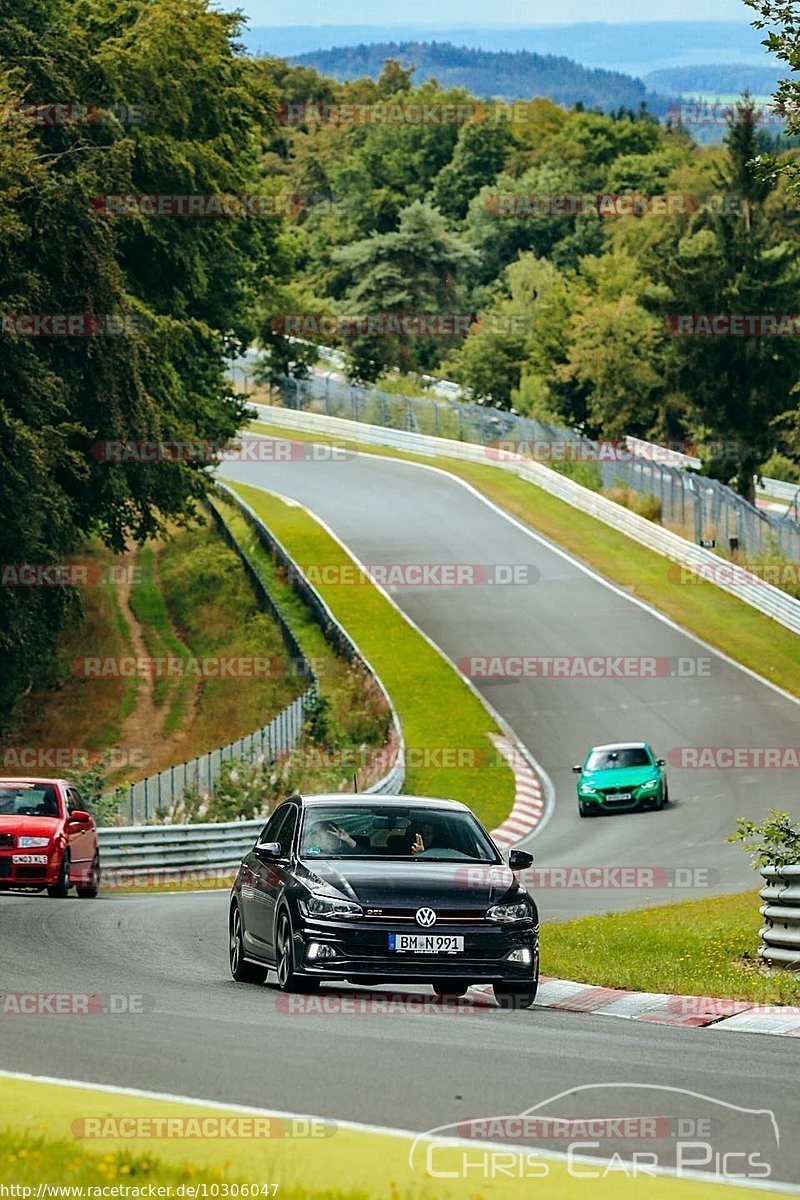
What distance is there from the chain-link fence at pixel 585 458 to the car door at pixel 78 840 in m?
33.1

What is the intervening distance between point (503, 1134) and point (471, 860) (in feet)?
21.2

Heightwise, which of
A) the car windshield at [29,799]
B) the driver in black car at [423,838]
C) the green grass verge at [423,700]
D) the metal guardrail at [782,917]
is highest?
the driver in black car at [423,838]

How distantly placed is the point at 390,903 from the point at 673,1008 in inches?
88.4

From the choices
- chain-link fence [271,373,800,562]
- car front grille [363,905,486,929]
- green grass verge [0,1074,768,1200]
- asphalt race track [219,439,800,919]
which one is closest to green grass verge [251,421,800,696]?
asphalt race track [219,439,800,919]

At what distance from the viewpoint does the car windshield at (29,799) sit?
2441cm

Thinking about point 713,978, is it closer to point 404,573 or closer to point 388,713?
point 388,713

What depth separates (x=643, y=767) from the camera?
36375 millimetres

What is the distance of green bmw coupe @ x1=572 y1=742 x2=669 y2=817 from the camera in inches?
1414

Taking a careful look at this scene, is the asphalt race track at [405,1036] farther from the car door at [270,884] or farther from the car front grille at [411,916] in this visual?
the car front grille at [411,916]

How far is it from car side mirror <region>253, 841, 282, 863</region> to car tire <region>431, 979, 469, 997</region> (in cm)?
156

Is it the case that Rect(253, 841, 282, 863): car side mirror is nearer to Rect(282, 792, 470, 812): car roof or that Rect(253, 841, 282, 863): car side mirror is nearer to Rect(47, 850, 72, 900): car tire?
Rect(282, 792, 470, 812): car roof

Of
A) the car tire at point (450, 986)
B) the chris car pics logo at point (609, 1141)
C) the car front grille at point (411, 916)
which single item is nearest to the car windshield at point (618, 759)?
the car tire at point (450, 986)

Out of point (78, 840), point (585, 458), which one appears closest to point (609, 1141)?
point (78, 840)

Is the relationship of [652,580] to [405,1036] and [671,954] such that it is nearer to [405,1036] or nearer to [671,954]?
[671,954]
